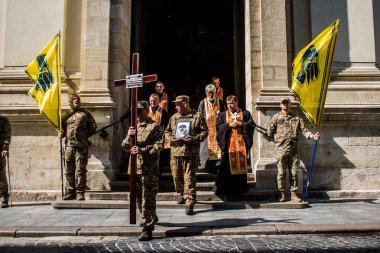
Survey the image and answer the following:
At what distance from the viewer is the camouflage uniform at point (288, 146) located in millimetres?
7844

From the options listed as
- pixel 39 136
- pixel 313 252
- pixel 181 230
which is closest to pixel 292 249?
pixel 313 252

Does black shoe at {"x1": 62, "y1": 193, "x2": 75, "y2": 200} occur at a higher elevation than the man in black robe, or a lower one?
lower

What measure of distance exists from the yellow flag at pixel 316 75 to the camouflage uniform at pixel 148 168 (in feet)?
11.4

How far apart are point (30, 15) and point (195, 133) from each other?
5688 millimetres

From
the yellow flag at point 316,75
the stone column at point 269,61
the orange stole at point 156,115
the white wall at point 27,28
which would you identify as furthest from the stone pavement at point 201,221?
the white wall at point 27,28

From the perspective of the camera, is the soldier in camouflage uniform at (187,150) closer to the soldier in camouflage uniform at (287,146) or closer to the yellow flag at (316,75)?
the soldier in camouflage uniform at (287,146)

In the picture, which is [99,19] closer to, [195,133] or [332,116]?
[195,133]

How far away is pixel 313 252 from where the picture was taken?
4.65 metres

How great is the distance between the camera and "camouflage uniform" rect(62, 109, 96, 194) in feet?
26.4

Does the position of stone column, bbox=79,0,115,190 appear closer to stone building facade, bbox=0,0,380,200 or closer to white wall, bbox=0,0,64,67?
stone building facade, bbox=0,0,380,200

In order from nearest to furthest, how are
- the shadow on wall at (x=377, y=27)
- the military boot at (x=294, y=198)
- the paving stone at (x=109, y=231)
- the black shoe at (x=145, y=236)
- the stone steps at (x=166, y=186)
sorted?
the black shoe at (x=145, y=236), the paving stone at (x=109, y=231), the military boot at (x=294, y=198), the stone steps at (x=166, y=186), the shadow on wall at (x=377, y=27)

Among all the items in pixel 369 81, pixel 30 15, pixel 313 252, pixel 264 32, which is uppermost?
pixel 30 15

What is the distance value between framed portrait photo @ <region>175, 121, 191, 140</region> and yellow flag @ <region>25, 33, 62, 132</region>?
2.64 meters

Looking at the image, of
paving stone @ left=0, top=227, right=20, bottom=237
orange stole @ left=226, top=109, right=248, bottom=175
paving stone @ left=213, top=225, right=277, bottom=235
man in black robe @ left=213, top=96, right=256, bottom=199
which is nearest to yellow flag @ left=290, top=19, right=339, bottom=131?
man in black robe @ left=213, top=96, right=256, bottom=199
